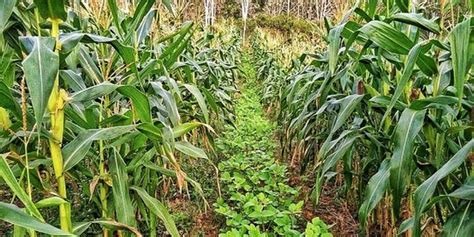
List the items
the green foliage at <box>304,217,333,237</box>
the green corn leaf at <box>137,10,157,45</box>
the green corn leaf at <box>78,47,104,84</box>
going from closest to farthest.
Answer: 1. the green corn leaf at <box>78,47,104,84</box>
2. the green foliage at <box>304,217,333,237</box>
3. the green corn leaf at <box>137,10,157,45</box>

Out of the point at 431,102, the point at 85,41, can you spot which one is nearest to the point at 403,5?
Answer: the point at 431,102

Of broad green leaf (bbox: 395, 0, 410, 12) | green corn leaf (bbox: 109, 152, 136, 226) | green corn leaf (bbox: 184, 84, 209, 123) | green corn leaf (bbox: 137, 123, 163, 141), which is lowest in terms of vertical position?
green corn leaf (bbox: 109, 152, 136, 226)

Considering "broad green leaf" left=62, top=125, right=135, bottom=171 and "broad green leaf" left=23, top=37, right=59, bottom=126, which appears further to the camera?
"broad green leaf" left=62, top=125, right=135, bottom=171

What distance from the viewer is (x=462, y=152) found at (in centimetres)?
120

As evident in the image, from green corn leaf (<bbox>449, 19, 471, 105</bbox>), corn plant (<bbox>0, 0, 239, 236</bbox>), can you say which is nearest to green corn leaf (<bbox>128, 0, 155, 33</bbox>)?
corn plant (<bbox>0, 0, 239, 236</bbox>)

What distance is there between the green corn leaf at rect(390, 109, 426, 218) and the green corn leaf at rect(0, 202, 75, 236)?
2.98 feet

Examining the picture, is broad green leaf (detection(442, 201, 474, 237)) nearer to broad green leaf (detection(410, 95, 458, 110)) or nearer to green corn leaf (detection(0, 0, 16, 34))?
broad green leaf (detection(410, 95, 458, 110))

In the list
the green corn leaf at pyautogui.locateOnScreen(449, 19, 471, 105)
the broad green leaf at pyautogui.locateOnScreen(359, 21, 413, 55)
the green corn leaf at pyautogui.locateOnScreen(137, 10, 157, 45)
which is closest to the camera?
the green corn leaf at pyautogui.locateOnScreen(449, 19, 471, 105)

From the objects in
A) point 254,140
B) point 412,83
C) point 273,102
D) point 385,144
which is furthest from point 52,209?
point 273,102

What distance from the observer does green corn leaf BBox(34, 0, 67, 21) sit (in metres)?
1.10

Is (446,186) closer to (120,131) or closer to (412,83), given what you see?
(412,83)

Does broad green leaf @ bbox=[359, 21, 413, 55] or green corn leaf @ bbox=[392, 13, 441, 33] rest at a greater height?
green corn leaf @ bbox=[392, 13, 441, 33]

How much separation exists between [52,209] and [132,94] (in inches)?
54.1

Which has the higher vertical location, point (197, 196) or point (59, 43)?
point (59, 43)
